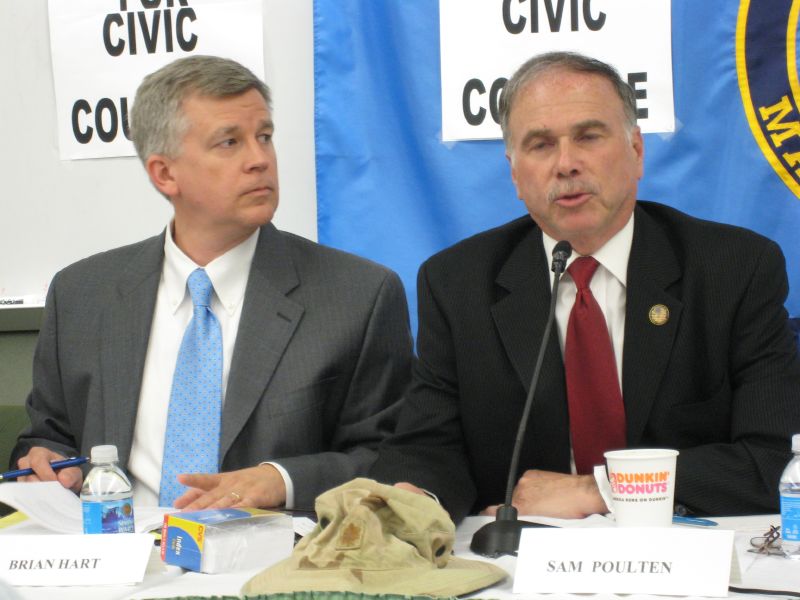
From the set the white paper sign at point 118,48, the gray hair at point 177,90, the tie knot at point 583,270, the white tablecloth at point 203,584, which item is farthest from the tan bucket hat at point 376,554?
the white paper sign at point 118,48

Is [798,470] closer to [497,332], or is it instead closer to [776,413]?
[776,413]

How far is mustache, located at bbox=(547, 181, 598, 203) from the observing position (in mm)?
2289

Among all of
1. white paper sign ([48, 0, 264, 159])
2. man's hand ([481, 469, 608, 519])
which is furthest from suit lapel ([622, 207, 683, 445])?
white paper sign ([48, 0, 264, 159])

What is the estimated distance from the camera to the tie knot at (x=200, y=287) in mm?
2580

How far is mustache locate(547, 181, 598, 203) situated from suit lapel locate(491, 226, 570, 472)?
0.18 m

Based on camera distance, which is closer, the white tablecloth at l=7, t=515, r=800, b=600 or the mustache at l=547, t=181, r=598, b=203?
the white tablecloth at l=7, t=515, r=800, b=600

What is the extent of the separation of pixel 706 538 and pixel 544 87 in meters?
1.25

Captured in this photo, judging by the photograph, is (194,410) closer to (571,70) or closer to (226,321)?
(226,321)

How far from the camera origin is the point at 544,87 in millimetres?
2348

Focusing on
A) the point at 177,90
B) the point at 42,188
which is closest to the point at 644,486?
the point at 177,90

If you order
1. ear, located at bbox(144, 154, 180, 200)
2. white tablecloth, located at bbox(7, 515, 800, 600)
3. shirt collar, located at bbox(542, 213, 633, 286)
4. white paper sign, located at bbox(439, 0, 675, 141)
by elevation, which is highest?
white paper sign, located at bbox(439, 0, 675, 141)

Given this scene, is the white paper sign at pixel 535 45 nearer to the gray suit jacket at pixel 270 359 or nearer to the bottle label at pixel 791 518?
the gray suit jacket at pixel 270 359

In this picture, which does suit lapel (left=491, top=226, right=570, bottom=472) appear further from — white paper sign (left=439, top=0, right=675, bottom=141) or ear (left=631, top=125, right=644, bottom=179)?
white paper sign (left=439, top=0, right=675, bottom=141)

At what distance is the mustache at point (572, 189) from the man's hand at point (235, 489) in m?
0.82
